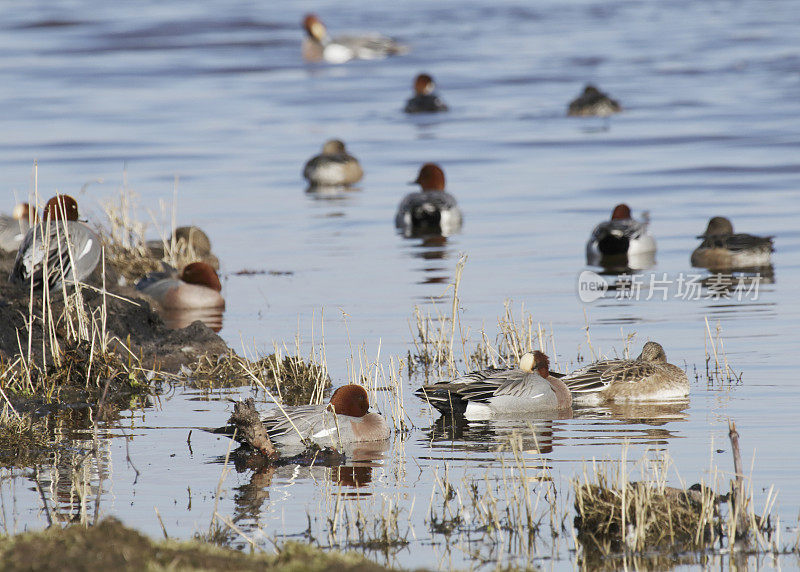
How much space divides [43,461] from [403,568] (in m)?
2.95

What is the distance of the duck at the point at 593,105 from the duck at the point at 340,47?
49.7ft

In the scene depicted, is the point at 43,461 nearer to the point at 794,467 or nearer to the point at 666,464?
the point at 666,464

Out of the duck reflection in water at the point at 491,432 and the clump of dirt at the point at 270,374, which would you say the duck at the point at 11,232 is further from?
the duck reflection in water at the point at 491,432

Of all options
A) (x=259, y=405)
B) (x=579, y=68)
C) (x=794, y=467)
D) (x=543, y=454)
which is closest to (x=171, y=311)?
(x=259, y=405)

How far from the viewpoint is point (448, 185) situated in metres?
23.8

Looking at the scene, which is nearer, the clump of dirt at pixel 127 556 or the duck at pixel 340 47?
the clump of dirt at pixel 127 556

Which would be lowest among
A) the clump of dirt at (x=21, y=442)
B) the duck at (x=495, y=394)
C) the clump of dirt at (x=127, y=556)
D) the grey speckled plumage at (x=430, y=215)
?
the clump of dirt at (x=127, y=556)

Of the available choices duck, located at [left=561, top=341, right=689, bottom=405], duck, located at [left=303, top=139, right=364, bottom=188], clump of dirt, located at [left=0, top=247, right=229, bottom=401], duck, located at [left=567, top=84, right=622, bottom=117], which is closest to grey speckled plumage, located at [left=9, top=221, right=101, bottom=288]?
clump of dirt, located at [left=0, top=247, right=229, bottom=401]

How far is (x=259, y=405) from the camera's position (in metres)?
9.88

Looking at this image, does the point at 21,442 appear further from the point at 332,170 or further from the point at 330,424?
the point at 332,170

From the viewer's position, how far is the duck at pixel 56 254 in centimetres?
1103

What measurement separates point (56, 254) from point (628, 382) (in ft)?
15.6

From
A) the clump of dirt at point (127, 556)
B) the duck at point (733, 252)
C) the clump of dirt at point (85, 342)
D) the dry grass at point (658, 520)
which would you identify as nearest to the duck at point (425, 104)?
the duck at point (733, 252)

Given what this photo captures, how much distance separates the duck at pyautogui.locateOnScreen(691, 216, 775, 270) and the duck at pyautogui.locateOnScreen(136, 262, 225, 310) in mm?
5812
